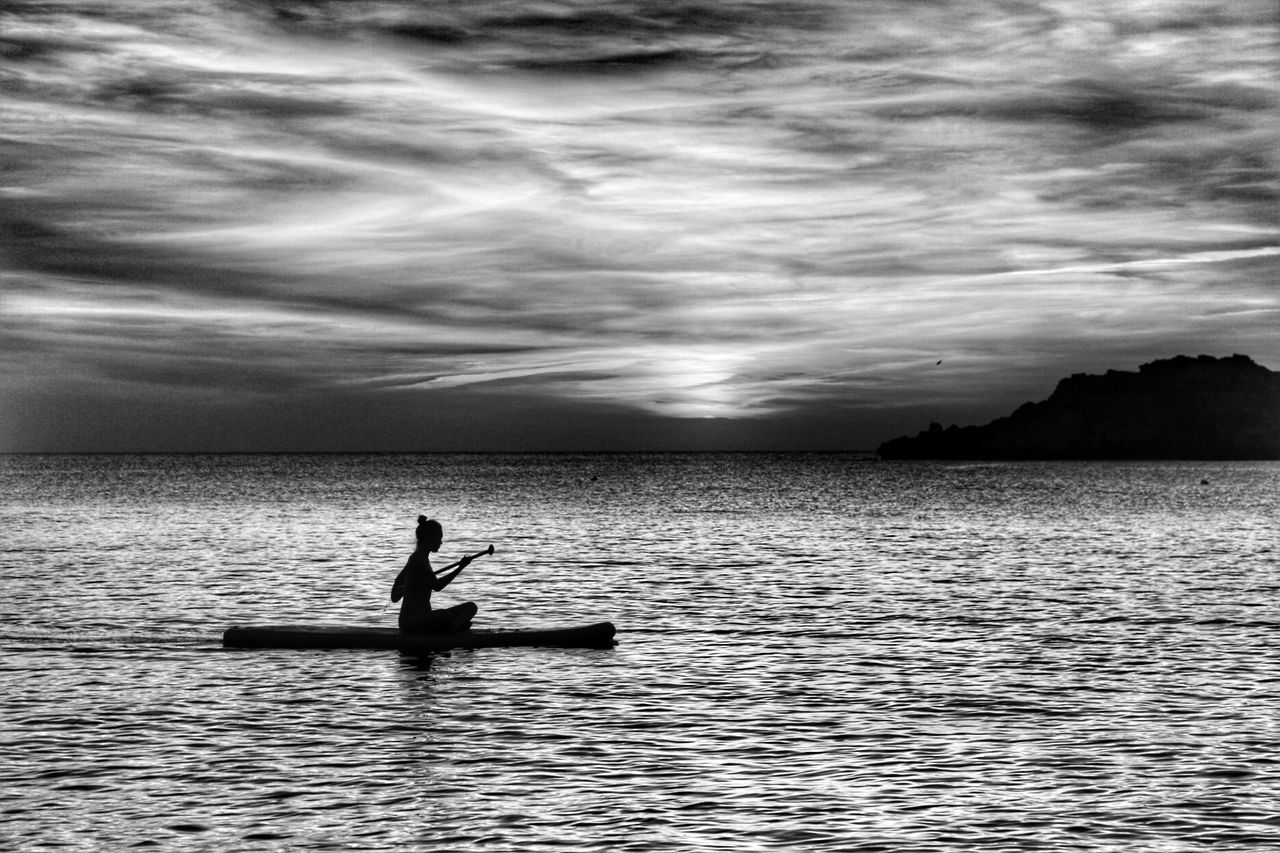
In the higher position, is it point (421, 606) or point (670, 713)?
point (421, 606)

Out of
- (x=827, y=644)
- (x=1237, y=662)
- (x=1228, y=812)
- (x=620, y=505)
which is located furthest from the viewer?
(x=620, y=505)

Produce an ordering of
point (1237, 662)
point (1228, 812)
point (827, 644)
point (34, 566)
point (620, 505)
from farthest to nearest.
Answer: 1. point (620, 505)
2. point (34, 566)
3. point (827, 644)
4. point (1237, 662)
5. point (1228, 812)

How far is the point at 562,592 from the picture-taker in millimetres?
41375

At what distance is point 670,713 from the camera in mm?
20734

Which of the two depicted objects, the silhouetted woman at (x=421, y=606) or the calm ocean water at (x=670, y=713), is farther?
the silhouetted woman at (x=421, y=606)

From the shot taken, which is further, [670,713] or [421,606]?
[421,606]

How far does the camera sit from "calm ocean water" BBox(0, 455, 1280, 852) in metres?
14.7

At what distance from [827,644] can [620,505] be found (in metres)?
85.2

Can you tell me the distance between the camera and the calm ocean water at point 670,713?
14.7 m

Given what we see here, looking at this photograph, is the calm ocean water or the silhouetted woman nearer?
the calm ocean water

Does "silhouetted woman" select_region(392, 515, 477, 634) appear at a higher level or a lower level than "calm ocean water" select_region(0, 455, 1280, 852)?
higher

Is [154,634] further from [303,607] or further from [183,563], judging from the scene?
[183,563]

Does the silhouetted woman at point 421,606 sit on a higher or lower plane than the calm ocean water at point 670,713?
higher

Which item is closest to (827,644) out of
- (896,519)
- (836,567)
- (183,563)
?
(836,567)
